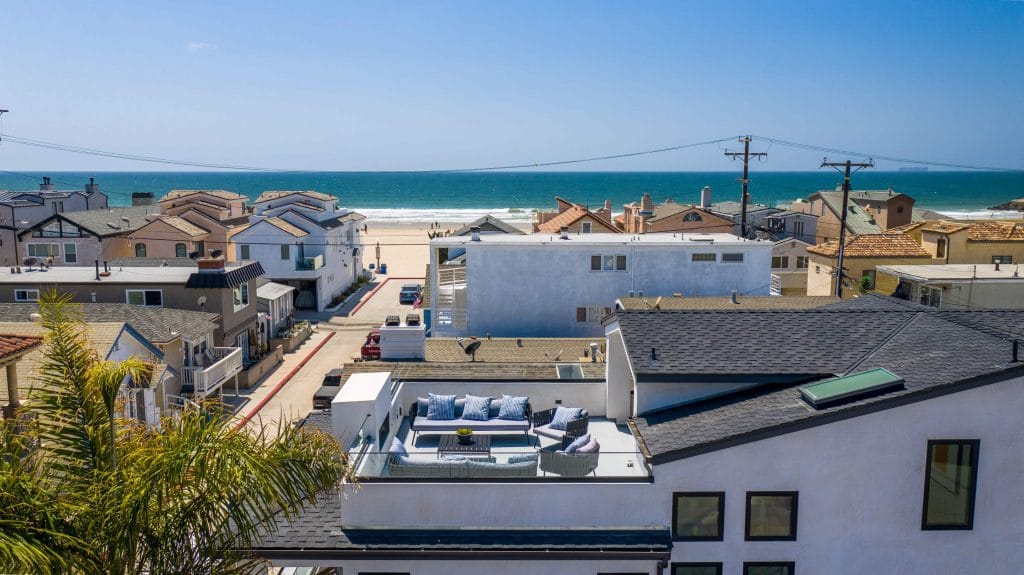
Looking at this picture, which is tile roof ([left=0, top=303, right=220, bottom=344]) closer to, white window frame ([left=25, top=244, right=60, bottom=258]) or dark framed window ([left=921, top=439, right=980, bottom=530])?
white window frame ([left=25, top=244, right=60, bottom=258])

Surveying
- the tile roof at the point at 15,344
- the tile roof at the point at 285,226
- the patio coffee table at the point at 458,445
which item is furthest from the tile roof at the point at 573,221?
the tile roof at the point at 15,344

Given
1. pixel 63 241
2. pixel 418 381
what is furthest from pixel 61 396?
pixel 63 241

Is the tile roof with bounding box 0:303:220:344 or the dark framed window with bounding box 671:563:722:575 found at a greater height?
the tile roof with bounding box 0:303:220:344

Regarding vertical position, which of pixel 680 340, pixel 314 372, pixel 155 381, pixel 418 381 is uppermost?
pixel 680 340

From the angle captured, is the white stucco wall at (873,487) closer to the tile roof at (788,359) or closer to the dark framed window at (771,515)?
the dark framed window at (771,515)

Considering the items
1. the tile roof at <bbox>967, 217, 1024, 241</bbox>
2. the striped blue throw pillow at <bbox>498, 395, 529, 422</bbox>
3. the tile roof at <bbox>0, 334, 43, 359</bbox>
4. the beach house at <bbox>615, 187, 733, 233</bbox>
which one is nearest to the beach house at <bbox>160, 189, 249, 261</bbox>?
the beach house at <bbox>615, 187, 733, 233</bbox>

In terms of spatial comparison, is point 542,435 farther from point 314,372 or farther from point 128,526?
point 314,372
